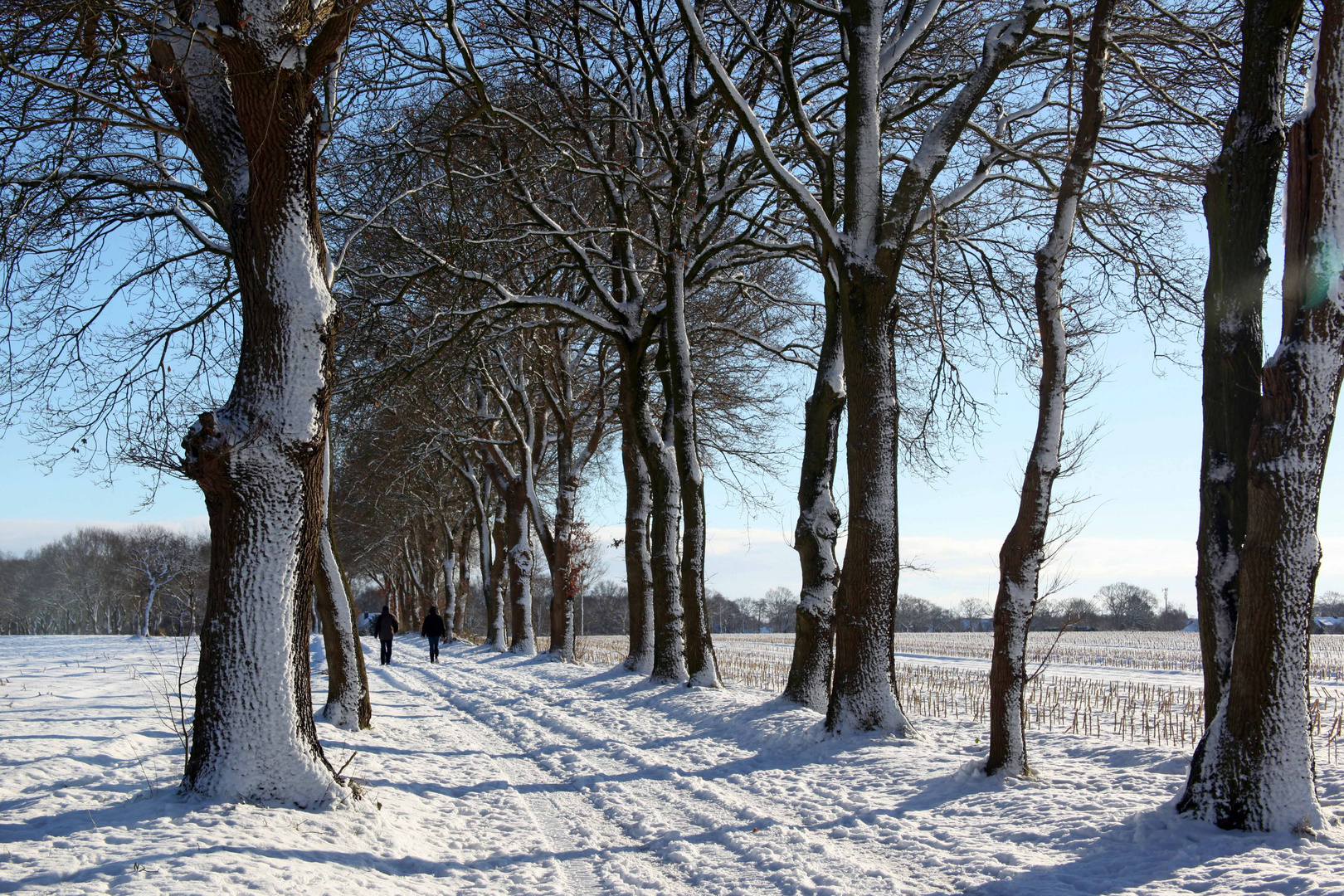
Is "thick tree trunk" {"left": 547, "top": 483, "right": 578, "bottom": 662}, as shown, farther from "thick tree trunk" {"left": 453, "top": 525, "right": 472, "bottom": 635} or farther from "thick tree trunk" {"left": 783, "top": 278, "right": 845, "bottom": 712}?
"thick tree trunk" {"left": 453, "top": 525, "right": 472, "bottom": 635}

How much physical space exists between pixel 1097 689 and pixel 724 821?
36.7ft

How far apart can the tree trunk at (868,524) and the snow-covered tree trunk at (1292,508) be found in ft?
11.2

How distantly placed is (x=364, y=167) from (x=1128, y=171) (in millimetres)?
9516

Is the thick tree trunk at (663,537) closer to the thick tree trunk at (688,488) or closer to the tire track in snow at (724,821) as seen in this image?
the thick tree trunk at (688,488)

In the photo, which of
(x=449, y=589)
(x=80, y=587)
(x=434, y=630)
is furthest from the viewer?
(x=80, y=587)

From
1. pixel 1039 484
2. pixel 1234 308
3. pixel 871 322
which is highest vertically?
pixel 871 322

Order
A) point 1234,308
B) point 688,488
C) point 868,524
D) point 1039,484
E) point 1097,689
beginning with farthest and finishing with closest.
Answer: point 1097,689 → point 688,488 → point 868,524 → point 1039,484 → point 1234,308

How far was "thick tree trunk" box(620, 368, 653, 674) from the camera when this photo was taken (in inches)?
616

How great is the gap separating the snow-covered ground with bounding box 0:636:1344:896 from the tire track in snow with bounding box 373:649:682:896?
0.03 metres

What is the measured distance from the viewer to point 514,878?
5.23 metres

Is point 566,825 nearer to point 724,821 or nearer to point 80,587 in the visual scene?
point 724,821

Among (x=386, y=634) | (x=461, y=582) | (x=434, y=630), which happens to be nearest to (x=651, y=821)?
(x=386, y=634)

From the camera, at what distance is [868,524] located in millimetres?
8375

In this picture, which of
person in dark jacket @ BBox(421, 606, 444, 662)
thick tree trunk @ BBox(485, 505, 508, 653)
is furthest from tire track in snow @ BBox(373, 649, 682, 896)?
thick tree trunk @ BBox(485, 505, 508, 653)
